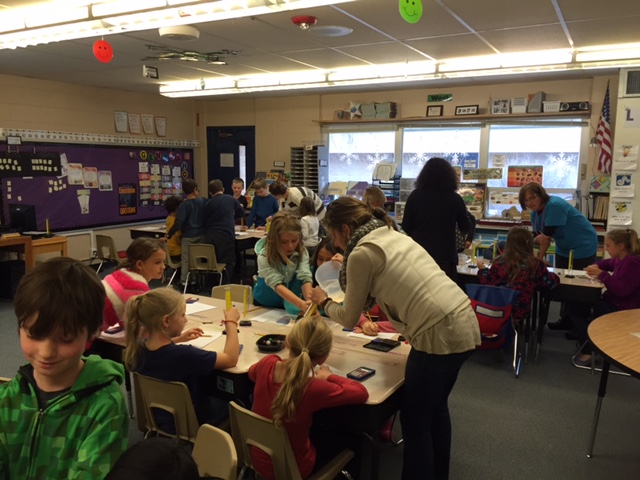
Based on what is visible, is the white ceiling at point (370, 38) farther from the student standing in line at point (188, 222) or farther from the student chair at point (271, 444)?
the student chair at point (271, 444)

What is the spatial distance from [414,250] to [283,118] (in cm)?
691

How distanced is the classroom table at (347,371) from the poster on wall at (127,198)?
230 inches

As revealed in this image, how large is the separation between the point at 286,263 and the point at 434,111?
197 inches

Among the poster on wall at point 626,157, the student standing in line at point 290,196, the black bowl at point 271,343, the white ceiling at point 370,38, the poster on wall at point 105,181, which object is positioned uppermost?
the white ceiling at point 370,38

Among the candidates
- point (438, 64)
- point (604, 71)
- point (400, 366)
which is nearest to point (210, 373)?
point (400, 366)

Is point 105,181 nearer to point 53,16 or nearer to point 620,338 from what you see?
point 53,16

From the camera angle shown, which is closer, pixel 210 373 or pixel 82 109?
pixel 210 373

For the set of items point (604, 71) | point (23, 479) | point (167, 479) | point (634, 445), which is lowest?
point (634, 445)

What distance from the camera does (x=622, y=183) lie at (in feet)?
19.3

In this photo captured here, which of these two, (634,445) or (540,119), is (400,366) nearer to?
(634,445)

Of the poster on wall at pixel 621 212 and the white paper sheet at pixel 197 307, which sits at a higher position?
the poster on wall at pixel 621 212

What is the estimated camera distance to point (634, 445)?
2.96 metres

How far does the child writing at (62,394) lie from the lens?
104 cm

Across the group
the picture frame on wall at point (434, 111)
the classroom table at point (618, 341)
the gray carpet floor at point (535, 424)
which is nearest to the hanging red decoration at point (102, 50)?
the gray carpet floor at point (535, 424)
